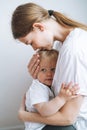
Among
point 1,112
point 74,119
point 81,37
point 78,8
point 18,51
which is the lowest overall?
point 1,112

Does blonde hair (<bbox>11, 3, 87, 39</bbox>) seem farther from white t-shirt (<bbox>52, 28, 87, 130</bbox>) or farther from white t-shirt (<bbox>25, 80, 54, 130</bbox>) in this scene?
white t-shirt (<bbox>25, 80, 54, 130</bbox>)

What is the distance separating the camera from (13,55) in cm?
190

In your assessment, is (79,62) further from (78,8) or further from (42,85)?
(78,8)

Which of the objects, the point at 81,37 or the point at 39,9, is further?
the point at 39,9

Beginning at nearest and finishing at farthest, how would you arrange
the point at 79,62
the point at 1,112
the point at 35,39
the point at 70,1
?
1. the point at 79,62
2. the point at 35,39
3. the point at 70,1
4. the point at 1,112

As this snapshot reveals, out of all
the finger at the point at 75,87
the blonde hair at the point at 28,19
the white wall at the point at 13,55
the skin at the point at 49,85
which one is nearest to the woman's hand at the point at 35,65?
the skin at the point at 49,85

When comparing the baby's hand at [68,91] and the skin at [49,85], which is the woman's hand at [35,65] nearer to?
the skin at [49,85]

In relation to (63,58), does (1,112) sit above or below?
below

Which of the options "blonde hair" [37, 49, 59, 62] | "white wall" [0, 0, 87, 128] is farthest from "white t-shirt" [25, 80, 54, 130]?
"white wall" [0, 0, 87, 128]

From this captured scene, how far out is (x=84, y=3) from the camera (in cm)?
189

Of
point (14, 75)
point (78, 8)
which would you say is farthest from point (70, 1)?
point (14, 75)

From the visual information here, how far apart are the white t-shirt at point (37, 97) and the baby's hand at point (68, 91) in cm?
14

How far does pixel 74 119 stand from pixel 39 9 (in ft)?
1.73

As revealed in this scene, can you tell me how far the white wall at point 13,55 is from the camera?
183cm
